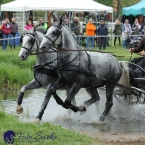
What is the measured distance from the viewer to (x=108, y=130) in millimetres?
11680

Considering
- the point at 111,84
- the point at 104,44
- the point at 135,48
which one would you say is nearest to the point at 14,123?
the point at 111,84

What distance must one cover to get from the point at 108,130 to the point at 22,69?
23.5 ft

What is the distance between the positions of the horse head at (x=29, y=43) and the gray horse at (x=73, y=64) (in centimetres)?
78

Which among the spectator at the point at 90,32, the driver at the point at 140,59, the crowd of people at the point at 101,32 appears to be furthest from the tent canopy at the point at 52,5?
the driver at the point at 140,59

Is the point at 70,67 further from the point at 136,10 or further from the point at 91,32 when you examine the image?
the point at 136,10

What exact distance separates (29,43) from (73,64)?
45.5 inches

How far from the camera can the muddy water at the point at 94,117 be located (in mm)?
11891

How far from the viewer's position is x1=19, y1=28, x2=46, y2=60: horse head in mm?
11945

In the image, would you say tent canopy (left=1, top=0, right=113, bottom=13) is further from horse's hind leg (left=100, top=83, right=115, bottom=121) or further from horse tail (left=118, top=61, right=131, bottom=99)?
horse's hind leg (left=100, top=83, right=115, bottom=121)

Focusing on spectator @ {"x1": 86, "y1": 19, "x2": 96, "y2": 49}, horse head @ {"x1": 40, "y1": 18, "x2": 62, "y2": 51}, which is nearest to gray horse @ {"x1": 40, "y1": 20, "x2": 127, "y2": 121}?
horse head @ {"x1": 40, "y1": 18, "x2": 62, "y2": 51}

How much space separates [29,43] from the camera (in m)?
12.0

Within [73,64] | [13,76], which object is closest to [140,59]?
[73,64]

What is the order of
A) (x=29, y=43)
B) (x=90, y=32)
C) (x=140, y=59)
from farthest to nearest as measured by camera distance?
(x=90, y=32) → (x=140, y=59) → (x=29, y=43)

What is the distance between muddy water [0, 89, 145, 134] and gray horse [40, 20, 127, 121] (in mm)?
802
